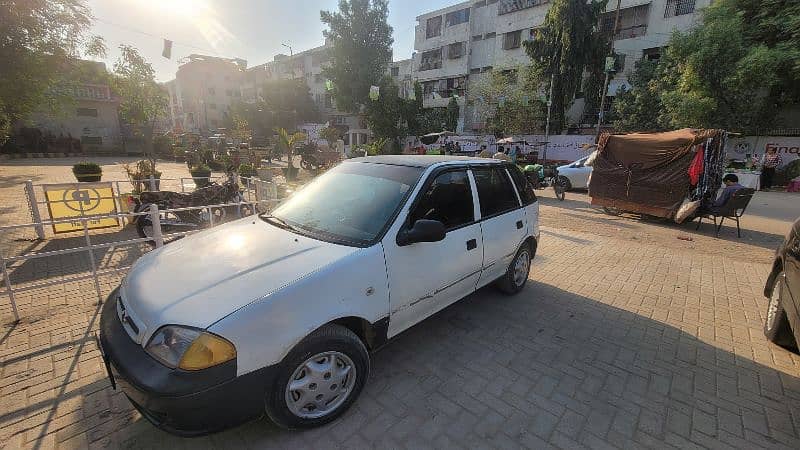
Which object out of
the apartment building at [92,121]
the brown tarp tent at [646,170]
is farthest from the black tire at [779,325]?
the apartment building at [92,121]

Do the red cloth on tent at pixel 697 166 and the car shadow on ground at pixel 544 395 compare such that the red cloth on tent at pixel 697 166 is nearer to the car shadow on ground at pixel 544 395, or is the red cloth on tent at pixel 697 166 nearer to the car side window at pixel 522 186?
the car shadow on ground at pixel 544 395

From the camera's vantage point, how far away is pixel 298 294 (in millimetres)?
2059

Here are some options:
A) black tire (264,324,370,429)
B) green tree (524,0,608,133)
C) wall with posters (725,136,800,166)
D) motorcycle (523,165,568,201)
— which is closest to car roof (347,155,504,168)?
black tire (264,324,370,429)

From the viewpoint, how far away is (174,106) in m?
77.3

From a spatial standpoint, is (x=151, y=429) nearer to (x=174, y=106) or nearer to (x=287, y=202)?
(x=287, y=202)

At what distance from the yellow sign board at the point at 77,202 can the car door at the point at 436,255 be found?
667 centimetres

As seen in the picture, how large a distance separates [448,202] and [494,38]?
32.6 m

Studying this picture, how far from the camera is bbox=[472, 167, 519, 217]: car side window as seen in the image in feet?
11.9

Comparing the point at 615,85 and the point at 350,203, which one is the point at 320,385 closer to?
the point at 350,203

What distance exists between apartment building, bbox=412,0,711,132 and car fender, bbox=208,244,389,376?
1045 inches

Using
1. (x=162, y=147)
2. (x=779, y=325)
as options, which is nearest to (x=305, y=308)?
(x=779, y=325)

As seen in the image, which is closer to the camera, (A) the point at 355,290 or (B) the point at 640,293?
(A) the point at 355,290

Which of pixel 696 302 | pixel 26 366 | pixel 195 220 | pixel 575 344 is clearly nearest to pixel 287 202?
pixel 26 366

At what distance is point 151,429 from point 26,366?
5.16 feet
